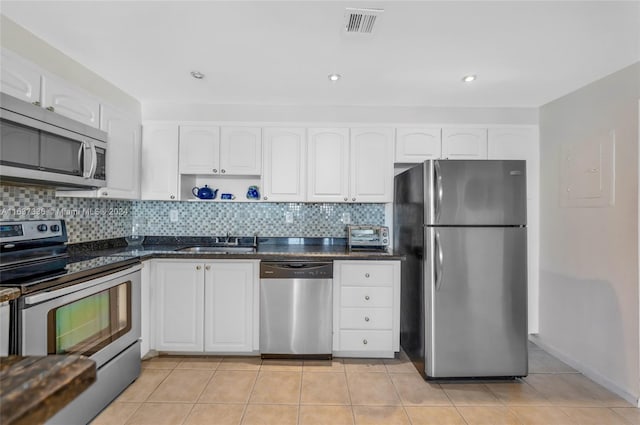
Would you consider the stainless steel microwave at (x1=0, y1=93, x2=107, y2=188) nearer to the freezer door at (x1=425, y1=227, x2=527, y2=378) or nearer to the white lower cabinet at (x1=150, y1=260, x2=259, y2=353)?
the white lower cabinet at (x1=150, y1=260, x2=259, y2=353)

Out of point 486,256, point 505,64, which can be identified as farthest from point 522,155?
point 486,256

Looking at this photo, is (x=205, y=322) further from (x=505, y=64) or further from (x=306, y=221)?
(x=505, y=64)

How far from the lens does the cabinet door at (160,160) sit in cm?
294

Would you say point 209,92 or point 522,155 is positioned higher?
point 209,92

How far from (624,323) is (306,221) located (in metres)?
2.55

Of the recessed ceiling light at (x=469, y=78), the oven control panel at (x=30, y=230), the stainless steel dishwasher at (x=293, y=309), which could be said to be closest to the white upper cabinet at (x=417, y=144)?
the recessed ceiling light at (x=469, y=78)

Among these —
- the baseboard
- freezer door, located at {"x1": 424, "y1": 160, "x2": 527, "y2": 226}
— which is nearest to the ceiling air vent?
freezer door, located at {"x1": 424, "y1": 160, "x2": 527, "y2": 226}

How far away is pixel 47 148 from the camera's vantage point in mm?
1842

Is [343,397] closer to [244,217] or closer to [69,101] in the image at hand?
[244,217]

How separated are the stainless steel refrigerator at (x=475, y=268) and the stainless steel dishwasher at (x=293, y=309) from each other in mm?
851

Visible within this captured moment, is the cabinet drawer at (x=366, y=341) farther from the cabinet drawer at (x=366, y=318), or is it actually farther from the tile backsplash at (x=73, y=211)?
the tile backsplash at (x=73, y=211)

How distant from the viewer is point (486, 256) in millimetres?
2299

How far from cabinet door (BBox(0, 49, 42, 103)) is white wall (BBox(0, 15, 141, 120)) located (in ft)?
0.24

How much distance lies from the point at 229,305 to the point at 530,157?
10.0 ft
